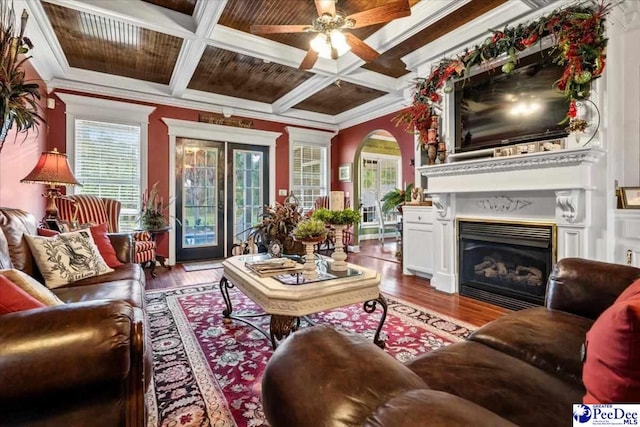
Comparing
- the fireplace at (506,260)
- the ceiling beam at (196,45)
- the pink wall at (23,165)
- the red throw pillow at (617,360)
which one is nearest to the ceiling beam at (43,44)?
the pink wall at (23,165)

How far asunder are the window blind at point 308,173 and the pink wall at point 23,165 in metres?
3.85

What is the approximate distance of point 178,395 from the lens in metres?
1.64

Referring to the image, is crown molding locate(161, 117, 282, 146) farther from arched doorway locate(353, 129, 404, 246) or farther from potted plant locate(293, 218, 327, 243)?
potted plant locate(293, 218, 327, 243)

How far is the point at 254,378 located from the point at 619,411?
1.64 meters

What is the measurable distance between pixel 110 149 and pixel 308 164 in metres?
3.50

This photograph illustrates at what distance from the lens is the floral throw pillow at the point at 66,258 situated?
2012 mm

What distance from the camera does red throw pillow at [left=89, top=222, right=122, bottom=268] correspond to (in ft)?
8.42

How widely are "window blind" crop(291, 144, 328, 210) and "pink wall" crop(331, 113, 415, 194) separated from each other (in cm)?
22

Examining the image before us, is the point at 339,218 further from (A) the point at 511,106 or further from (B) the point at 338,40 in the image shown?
(A) the point at 511,106

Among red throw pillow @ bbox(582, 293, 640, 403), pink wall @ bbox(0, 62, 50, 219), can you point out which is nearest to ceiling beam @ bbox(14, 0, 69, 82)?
pink wall @ bbox(0, 62, 50, 219)

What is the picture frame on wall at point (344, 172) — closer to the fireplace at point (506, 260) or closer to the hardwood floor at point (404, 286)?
the hardwood floor at point (404, 286)

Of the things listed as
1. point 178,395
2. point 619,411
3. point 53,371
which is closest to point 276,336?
point 178,395

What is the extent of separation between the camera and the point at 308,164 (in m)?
6.68

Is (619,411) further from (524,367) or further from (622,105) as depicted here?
(622,105)
